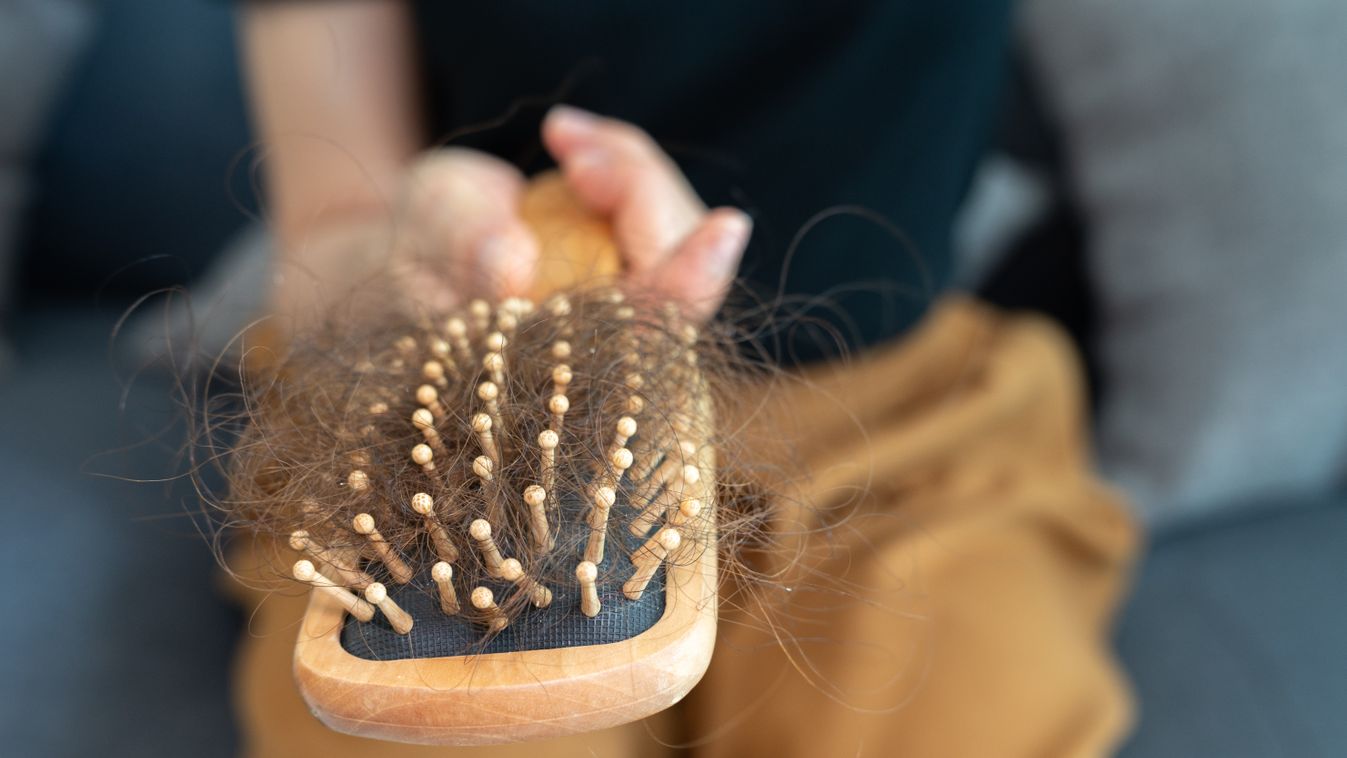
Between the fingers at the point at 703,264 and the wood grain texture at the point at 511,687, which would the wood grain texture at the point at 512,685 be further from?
the fingers at the point at 703,264

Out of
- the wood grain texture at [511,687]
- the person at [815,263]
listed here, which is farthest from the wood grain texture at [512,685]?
the person at [815,263]

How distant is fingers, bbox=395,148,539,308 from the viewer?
1.33 ft

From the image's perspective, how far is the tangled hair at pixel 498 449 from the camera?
0.88ft

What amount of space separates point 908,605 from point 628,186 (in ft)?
0.84

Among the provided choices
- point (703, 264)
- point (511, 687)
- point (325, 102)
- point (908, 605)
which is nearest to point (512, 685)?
point (511, 687)

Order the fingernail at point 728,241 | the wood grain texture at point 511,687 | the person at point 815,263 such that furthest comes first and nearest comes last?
the person at point 815,263, the fingernail at point 728,241, the wood grain texture at point 511,687

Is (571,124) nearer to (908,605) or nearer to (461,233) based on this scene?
(461,233)

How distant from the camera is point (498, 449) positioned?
A: 28cm

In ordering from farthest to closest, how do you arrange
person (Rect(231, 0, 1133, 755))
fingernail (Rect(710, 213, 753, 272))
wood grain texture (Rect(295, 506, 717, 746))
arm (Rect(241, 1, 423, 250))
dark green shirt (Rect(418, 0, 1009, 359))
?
arm (Rect(241, 1, 423, 250)) → dark green shirt (Rect(418, 0, 1009, 359)) → person (Rect(231, 0, 1133, 755)) → fingernail (Rect(710, 213, 753, 272)) → wood grain texture (Rect(295, 506, 717, 746))

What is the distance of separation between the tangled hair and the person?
5 cm

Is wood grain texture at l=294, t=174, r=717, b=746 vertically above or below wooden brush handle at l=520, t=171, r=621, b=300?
below

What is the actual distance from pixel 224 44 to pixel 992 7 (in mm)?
694

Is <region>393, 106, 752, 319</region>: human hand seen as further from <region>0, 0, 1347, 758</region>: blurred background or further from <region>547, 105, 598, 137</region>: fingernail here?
<region>0, 0, 1347, 758</region>: blurred background

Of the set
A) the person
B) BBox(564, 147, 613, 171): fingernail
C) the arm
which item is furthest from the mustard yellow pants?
the arm
